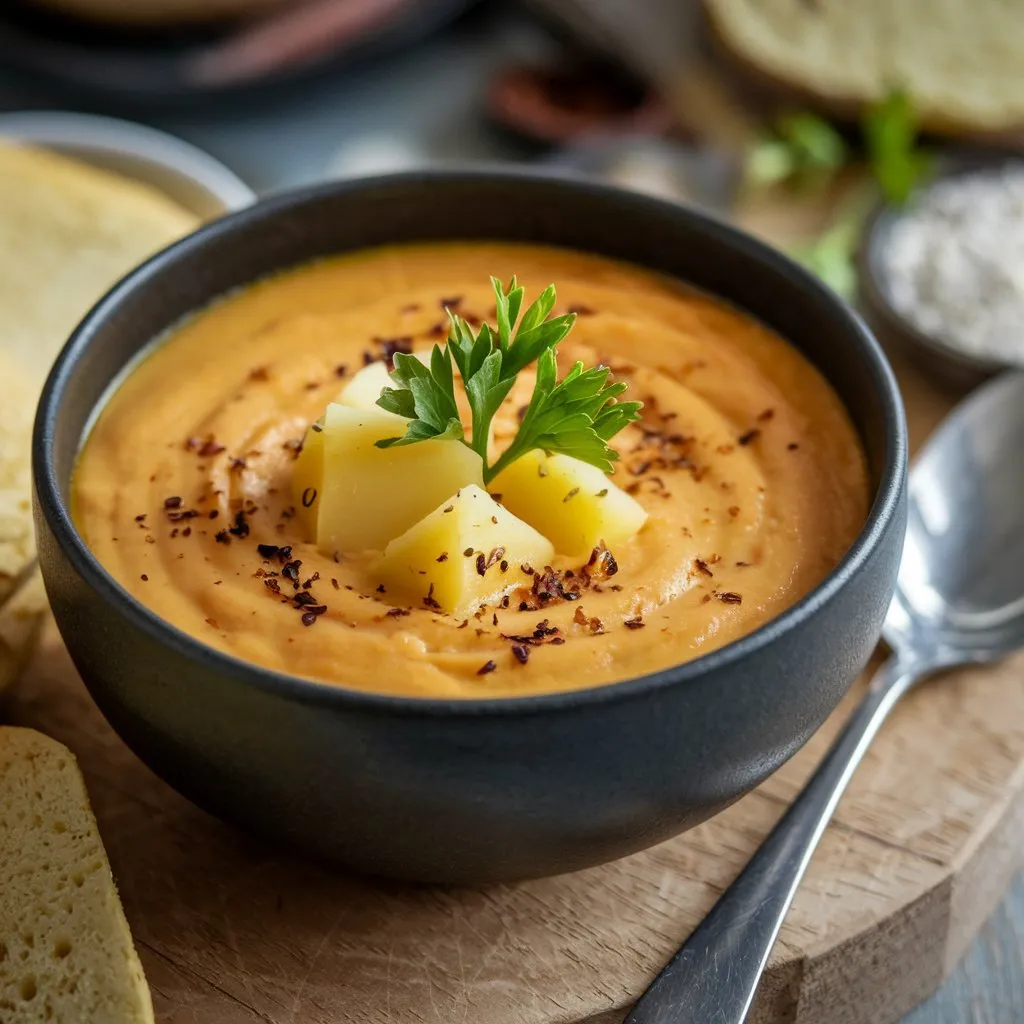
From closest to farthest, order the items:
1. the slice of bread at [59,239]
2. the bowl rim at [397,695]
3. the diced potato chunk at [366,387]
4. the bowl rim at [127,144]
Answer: the bowl rim at [397,695] → the diced potato chunk at [366,387] → the slice of bread at [59,239] → the bowl rim at [127,144]

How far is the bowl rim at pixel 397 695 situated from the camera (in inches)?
70.6

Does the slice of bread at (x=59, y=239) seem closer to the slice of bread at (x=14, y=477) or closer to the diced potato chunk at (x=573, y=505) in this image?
the slice of bread at (x=14, y=477)

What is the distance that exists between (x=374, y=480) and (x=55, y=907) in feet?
2.56

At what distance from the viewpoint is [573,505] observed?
2191mm

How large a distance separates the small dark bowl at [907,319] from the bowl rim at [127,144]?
5.36 ft

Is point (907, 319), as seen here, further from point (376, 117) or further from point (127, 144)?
point (376, 117)

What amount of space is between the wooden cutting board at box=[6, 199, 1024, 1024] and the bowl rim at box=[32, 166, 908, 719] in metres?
0.50

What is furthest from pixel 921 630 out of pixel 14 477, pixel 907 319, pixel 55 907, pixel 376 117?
pixel 376 117

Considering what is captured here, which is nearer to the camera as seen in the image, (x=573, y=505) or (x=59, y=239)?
(x=573, y=505)

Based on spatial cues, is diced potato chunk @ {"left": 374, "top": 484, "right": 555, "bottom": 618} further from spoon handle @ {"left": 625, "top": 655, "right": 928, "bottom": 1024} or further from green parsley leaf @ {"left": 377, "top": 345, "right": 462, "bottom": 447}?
spoon handle @ {"left": 625, "top": 655, "right": 928, "bottom": 1024}

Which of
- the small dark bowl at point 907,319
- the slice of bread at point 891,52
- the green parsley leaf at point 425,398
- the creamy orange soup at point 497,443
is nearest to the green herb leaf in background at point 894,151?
the small dark bowl at point 907,319

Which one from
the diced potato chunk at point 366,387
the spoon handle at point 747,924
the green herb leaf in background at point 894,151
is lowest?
the spoon handle at point 747,924

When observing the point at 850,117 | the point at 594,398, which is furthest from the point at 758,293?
the point at 850,117

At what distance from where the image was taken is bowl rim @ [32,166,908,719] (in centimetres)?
179
